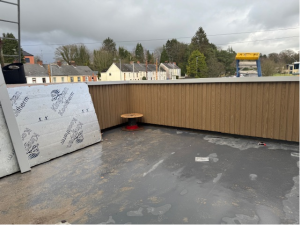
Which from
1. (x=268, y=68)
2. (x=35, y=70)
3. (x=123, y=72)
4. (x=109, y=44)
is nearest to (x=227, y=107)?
(x=268, y=68)

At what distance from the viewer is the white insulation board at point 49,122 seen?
3129 millimetres

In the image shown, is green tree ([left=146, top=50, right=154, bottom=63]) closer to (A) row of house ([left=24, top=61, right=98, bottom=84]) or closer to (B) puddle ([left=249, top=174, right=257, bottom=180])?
(A) row of house ([left=24, top=61, right=98, bottom=84])

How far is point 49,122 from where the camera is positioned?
3.76m

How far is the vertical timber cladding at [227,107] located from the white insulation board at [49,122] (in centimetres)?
208

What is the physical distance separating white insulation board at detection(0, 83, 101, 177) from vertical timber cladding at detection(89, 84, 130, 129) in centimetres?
58

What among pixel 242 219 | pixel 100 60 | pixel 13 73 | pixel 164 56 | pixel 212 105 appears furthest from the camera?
pixel 164 56

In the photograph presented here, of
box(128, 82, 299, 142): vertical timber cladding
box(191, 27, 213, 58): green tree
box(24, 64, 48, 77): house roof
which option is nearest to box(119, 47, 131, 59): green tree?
box(191, 27, 213, 58): green tree

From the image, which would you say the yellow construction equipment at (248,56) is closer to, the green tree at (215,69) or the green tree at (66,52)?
the green tree at (215,69)

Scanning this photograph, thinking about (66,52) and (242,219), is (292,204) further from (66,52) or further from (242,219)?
(66,52)

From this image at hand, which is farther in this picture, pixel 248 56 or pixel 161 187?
pixel 248 56

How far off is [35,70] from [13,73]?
26.8 m

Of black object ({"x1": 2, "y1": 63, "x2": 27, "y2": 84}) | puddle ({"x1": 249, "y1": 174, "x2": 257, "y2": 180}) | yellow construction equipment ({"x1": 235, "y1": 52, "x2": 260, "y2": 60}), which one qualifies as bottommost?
puddle ({"x1": 249, "y1": 174, "x2": 257, "y2": 180})

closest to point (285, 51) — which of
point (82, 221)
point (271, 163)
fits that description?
point (271, 163)

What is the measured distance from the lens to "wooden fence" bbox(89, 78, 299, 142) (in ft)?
13.3
